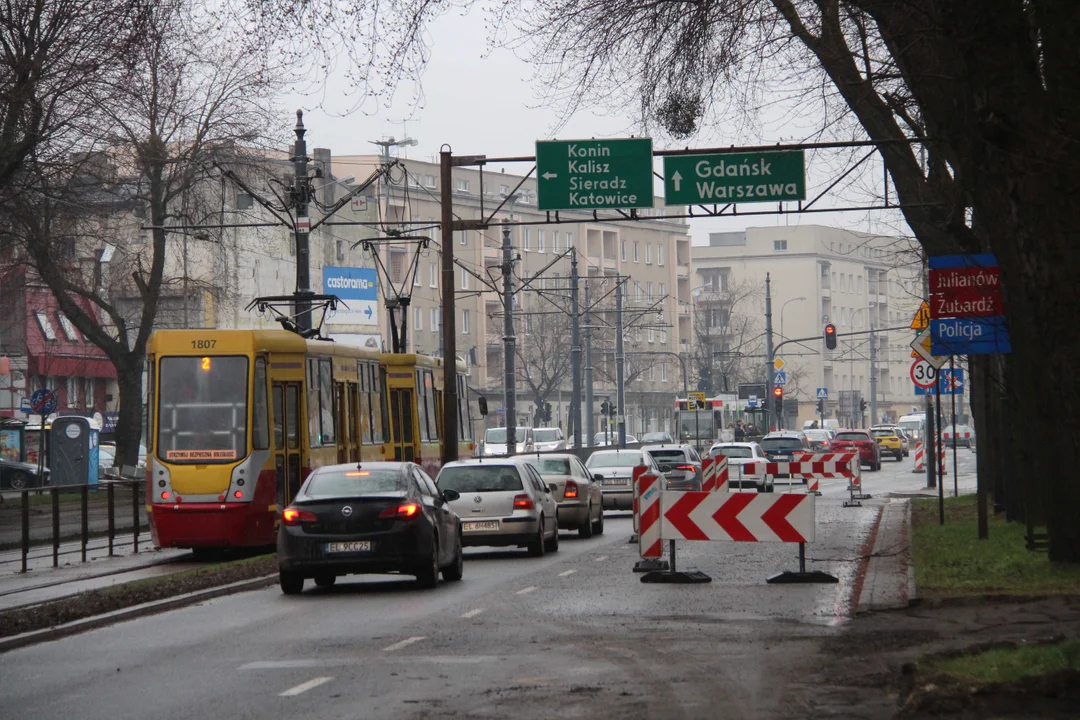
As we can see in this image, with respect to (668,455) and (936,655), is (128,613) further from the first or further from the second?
(668,455)

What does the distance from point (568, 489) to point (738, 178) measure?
6.42 m

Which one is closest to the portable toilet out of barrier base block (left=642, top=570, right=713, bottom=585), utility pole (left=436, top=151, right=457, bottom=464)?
utility pole (left=436, top=151, right=457, bottom=464)

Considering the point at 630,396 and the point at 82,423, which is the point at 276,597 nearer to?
the point at 82,423

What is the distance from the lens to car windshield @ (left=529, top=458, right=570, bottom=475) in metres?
29.2

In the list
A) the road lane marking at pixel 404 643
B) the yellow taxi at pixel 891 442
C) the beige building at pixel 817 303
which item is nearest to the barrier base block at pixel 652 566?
the road lane marking at pixel 404 643

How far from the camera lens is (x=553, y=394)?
113 meters

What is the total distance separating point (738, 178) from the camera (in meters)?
31.2

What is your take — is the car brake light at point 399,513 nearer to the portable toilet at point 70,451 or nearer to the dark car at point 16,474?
the portable toilet at point 70,451

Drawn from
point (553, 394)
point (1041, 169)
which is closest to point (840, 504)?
point (1041, 169)

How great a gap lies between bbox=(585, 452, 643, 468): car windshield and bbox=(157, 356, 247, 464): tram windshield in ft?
42.1

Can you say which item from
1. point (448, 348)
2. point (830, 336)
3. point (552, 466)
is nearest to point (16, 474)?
point (448, 348)

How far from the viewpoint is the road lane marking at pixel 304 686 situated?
1077cm

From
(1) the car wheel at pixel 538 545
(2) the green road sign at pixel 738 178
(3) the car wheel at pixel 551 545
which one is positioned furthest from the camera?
(2) the green road sign at pixel 738 178

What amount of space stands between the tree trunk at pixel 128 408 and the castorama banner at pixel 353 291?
116 ft
